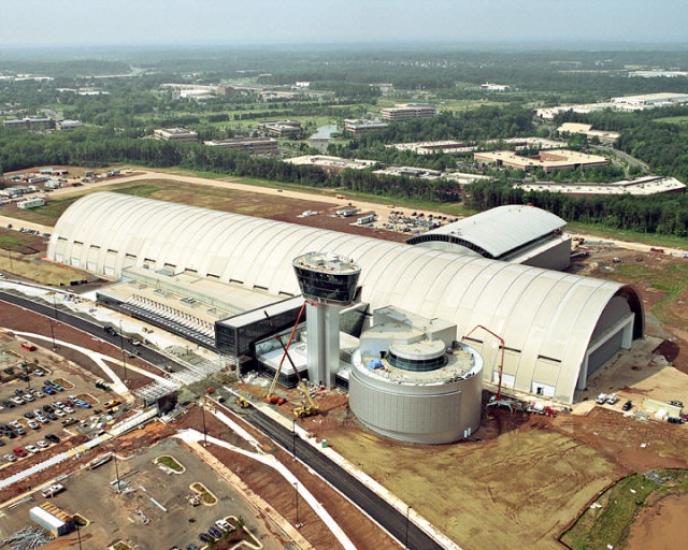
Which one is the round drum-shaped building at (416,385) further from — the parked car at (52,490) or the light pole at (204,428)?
the parked car at (52,490)

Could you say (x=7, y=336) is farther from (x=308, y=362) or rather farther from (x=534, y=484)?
(x=534, y=484)

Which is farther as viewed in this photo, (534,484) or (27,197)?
(27,197)

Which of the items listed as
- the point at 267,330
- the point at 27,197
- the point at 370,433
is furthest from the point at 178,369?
the point at 27,197

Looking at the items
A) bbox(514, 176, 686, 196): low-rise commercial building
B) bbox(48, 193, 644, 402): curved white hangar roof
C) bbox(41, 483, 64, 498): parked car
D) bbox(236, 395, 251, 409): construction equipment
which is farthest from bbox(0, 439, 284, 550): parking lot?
bbox(514, 176, 686, 196): low-rise commercial building

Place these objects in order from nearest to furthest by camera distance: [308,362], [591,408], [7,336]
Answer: [591,408] → [308,362] → [7,336]

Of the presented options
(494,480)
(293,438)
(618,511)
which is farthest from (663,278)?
(293,438)

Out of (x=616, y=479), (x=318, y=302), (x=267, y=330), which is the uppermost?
(x=318, y=302)
